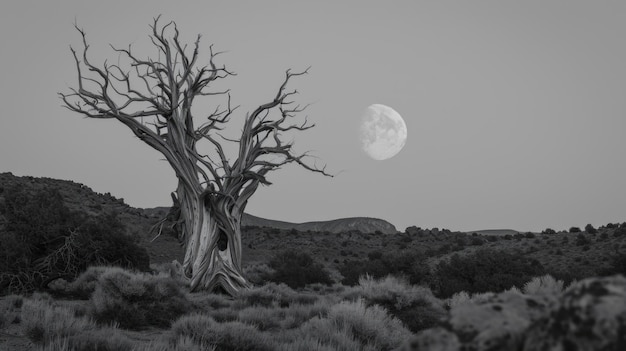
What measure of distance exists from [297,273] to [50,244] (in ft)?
38.8

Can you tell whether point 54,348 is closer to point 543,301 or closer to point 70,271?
point 543,301

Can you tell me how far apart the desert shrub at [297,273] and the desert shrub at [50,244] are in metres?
7.39

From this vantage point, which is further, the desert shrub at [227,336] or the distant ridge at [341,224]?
the distant ridge at [341,224]

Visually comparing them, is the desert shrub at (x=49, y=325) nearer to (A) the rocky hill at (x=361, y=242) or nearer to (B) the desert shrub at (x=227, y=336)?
(B) the desert shrub at (x=227, y=336)

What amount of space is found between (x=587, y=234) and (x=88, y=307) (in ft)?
121

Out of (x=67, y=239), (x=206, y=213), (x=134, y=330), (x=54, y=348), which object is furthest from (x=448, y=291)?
(x=54, y=348)

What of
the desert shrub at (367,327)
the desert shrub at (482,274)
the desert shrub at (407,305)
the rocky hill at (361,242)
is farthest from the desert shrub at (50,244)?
the desert shrub at (482,274)

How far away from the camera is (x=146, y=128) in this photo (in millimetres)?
15906

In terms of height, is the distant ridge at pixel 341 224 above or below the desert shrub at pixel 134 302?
above

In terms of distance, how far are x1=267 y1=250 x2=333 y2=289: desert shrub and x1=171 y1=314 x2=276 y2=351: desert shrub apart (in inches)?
571

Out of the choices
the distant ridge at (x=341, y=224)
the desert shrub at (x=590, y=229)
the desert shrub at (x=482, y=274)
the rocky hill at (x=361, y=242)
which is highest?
the distant ridge at (x=341, y=224)

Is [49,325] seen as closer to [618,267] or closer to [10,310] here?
[10,310]

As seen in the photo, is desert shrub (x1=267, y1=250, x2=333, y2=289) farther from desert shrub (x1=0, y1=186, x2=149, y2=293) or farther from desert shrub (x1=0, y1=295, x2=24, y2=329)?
desert shrub (x1=0, y1=295, x2=24, y2=329)

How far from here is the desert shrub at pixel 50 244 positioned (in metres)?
12.4
